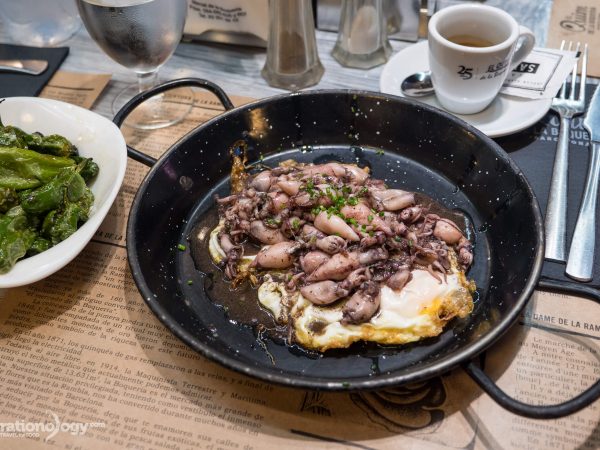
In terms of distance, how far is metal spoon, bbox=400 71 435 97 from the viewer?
1563mm

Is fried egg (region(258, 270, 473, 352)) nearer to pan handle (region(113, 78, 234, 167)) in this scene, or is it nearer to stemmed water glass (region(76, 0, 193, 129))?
pan handle (region(113, 78, 234, 167))

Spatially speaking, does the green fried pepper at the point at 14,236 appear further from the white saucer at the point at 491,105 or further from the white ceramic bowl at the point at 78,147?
the white saucer at the point at 491,105

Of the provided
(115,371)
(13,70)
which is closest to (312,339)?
(115,371)

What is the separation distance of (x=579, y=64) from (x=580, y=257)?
748mm

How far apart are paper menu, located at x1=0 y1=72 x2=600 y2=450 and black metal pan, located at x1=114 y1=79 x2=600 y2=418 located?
70 mm

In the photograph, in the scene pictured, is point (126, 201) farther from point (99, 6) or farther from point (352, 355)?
point (352, 355)

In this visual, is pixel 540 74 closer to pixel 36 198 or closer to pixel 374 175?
pixel 374 175

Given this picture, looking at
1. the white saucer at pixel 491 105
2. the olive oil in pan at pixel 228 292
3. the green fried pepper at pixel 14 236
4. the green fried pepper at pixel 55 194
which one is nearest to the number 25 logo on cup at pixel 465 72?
the white saucer at pixel 491 105

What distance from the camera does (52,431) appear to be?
1.03 meters

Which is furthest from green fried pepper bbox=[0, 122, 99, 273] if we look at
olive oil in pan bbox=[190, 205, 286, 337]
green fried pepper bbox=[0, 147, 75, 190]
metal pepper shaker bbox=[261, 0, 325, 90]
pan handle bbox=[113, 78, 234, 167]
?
metal pepper shaker bbox=[261, 0, 325, 90]

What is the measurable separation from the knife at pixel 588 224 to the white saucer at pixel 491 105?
139 millimetres

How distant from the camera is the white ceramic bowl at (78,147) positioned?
112 cm

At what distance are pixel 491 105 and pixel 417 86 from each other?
21cm

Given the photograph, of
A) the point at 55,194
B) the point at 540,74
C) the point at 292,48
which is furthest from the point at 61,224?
the point at 540,74
